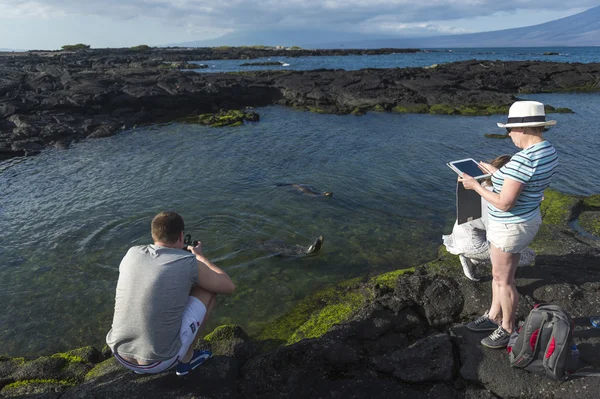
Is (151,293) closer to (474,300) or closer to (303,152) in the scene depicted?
(474,300)

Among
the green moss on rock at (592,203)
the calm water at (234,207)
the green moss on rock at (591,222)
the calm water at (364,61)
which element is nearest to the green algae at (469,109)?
the calm water at (234,207)

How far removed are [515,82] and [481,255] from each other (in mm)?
47878

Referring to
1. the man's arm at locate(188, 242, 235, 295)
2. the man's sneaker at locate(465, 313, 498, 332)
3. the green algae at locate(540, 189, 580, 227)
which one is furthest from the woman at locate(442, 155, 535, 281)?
the green algae at locate(540, 189, 580, 227)

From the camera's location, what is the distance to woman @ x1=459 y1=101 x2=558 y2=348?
409 cm

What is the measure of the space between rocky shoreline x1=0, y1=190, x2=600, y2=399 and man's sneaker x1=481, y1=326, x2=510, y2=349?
0.10 meters

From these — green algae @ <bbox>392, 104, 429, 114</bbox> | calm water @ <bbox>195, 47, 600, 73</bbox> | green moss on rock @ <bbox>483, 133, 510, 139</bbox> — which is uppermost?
calm water @ <bbox>195, 47, 600, 73</bbox>

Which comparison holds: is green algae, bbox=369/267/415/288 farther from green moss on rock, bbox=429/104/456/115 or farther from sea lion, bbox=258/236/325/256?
green moss on rock, bbox=429/104/456/115

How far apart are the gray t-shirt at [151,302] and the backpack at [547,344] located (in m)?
3.91

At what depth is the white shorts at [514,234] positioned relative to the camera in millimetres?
4402

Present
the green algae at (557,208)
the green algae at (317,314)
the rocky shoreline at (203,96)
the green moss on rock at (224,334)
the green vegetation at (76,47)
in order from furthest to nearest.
Answer: 1. the green vegetation at (76,47)
2. the rocky shoreline at (203,96)
3. the green algae at (557,208)
4. the green algae at (317,314)
5. the green moss on rock at (224,334)

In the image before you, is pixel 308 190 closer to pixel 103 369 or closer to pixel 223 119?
pixel 103 369

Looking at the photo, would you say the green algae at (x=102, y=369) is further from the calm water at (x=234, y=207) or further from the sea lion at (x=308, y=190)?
the sea lion at (x=308, y=190)

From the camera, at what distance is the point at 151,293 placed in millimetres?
3867

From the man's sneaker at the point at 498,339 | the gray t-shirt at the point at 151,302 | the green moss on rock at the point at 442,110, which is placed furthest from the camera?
the green moss on rock at the point at 442,110
